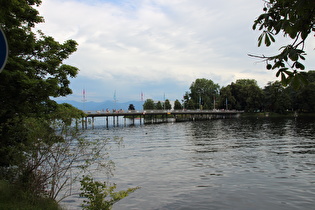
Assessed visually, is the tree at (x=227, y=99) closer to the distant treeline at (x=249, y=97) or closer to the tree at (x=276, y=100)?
the distant treeline at (x=249, y=97)

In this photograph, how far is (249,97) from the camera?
136 meters

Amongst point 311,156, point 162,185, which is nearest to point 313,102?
point 311,156

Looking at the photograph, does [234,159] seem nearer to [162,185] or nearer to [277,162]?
[277,162]

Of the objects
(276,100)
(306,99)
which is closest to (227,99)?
(276,100)

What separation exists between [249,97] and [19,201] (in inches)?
5460

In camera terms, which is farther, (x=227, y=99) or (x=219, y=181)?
(x=227, y=99)

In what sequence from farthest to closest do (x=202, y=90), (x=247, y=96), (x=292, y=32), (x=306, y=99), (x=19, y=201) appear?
(x=202, y=90) → (x=247, y=96) → (x=306, y=99) → (x=19, y=201) → (x=292, y=32)

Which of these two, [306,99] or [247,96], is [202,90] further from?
[306,99]

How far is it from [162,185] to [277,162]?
10.0 metres

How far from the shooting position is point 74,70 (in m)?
16.0

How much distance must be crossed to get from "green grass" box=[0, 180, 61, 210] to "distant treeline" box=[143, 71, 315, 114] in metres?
93.0

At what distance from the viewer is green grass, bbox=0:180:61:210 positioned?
714cm

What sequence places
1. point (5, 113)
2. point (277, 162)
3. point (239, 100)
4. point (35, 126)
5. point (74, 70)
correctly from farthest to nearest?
point (239, 100) < point (277, 162) < point (74, 70) < point (5, 113) < point (35, 126)

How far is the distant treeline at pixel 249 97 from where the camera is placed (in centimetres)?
11550
